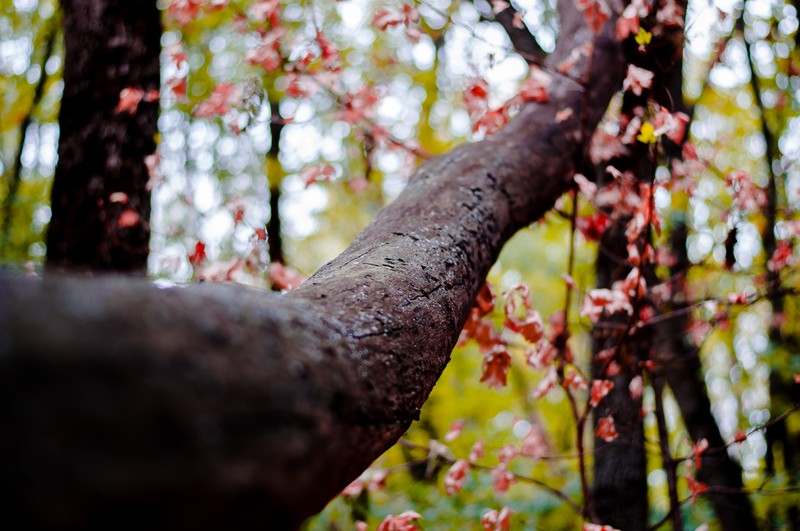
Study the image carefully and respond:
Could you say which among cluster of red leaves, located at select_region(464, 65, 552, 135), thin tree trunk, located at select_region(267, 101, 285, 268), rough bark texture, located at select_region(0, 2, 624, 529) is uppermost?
thin tree trunk, located at select_region(267, 101, 285, 268)

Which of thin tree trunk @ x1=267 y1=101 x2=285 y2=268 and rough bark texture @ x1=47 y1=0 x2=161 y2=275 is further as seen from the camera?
thin tree trunk @ x1=267 y1=101 x2=285 y2=268

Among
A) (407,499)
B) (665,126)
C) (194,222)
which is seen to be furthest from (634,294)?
(194,222)

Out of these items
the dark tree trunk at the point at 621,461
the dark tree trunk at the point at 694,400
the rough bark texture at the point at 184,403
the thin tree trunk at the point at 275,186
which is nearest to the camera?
the rough bark texture at the point at 184,403

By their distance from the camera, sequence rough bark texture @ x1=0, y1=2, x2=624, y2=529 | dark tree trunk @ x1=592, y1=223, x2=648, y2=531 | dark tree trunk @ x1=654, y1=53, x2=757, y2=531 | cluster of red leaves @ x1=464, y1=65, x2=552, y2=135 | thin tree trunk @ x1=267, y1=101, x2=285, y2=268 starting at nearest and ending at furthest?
rough bark texture @ x1=0, y1=2, x2=624, y2=529 → cluster of red leaves @ x1=464, y1=65, x2=552, y2=135 → dark tree trunk @ x1=592, y1=223, x2=648, y2=531 → dark tree trunk @ x1=654, y1=53, x2=757, y2=531 → thin tree trunk @ x1=267, y1=101, x2=285, y2=268

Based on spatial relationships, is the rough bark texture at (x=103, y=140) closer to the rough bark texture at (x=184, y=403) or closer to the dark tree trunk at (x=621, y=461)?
the rough bark texture at (x=184, y=403)

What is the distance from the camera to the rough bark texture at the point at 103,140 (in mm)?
3049

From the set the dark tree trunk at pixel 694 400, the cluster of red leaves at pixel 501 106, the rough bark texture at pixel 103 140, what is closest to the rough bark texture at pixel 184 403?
the cluster of red leaves at pixel 501 106

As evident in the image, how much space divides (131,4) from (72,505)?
3476 mm

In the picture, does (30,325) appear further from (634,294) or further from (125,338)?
(634,294)

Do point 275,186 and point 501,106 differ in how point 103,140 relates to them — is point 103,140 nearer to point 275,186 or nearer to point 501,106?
point 501,106

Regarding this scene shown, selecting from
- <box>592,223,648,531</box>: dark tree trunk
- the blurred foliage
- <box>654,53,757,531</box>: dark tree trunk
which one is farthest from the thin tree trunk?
<box>654,53,757,531</box>: dark tree trunk

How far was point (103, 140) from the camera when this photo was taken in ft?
10.3

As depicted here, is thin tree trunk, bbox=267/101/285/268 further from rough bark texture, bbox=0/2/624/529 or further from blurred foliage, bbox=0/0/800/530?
rough bark texture, bbox=0/2/624/529

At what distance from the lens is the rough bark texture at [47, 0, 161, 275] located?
120 inches
